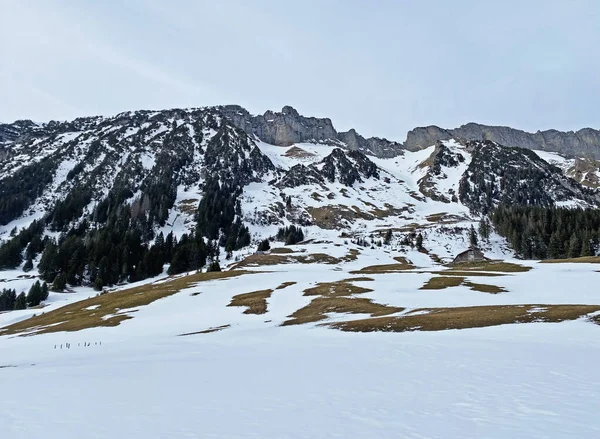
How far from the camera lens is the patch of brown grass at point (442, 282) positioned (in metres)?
59.8

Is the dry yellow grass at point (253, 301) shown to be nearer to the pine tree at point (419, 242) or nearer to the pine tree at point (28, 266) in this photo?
the pine tree at point (419, 242)

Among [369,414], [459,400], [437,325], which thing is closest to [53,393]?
[369,414]

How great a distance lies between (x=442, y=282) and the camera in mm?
64000

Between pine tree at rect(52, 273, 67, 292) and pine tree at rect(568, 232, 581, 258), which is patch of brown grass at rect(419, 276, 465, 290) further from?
pine tree at rect(52, 273, 67, 292)

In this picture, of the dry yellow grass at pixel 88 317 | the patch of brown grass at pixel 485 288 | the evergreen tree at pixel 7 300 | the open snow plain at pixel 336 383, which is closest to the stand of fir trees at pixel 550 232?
the patch of brown grass at pixel 485 288

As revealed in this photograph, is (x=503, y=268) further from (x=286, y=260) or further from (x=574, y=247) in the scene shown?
(x=286, y=260)

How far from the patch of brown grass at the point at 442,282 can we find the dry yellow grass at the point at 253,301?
1012 inches

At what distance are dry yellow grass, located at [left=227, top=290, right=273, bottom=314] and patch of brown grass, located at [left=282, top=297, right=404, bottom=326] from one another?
6.25 m

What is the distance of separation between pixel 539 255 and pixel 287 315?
473 ft

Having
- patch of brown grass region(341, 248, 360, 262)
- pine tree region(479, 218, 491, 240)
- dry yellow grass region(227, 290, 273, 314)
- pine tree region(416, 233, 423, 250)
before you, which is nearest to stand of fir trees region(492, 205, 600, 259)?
pine tree region(479, 218, 491, 240)

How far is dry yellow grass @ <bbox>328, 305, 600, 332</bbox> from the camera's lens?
1236 inches

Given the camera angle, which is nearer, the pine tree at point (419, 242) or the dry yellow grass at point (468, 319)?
the dry yellow grass at point (468, 319)

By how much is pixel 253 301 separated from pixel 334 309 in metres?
15.5

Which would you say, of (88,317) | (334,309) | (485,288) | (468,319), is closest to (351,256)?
(485,288)
